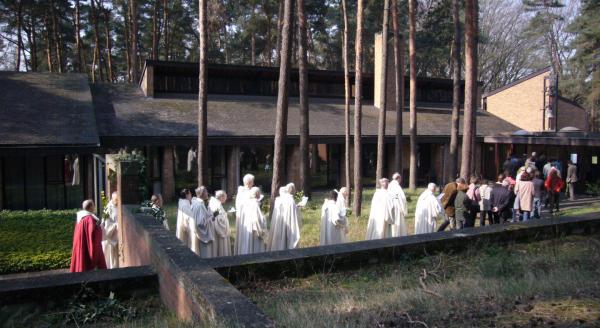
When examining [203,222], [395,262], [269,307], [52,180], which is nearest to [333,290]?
[269,307]

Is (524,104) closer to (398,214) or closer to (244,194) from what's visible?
(398,214)

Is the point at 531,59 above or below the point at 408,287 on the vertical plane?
above

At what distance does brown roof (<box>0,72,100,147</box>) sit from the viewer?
49.0ft

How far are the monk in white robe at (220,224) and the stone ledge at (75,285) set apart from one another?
13.6ft

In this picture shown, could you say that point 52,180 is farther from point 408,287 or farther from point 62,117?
point 408,287

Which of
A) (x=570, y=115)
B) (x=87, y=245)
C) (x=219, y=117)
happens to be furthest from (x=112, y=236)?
(x=570, y=115)

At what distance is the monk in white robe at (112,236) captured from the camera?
954cm

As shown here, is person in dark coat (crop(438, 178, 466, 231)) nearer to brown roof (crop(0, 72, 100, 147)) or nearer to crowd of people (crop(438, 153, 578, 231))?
crowd of people (crop(438, 153, 578, 231))

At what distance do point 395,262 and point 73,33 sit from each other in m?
32.6

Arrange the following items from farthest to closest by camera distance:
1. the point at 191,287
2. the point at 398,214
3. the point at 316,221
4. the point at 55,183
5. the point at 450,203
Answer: the point at 55,183
the point at 316,221
the point at 450,203
the point at 398,214
the point at 191,287

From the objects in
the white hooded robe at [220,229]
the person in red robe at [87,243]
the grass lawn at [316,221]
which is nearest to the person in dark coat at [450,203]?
the grass lawn at [316,221]

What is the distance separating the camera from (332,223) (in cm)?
1057

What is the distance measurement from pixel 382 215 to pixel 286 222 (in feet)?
7.95

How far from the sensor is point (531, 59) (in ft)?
143
